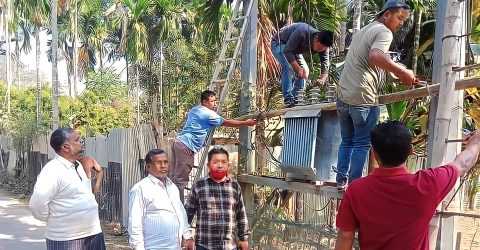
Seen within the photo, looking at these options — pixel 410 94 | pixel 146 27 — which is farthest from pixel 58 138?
pixel 146 27

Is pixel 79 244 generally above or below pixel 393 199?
below

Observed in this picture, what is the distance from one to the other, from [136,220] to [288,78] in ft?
9.15

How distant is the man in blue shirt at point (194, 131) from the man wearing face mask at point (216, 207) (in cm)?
156

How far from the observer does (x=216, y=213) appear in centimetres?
406

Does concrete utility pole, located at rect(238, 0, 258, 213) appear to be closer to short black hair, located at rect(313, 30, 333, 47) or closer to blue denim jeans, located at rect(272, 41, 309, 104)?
blue denim jeans, located at rect(272, 41, 309, 104)

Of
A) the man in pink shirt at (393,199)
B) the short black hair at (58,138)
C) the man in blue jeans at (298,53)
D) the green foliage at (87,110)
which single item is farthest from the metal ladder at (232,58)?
the green foliage at (87,110)

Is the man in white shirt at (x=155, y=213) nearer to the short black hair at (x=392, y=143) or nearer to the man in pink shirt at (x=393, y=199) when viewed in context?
the man in pink shirt at (x=393, y=199)

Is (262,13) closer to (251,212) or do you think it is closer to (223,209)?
(251,212)

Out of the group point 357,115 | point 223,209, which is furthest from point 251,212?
point 357,115

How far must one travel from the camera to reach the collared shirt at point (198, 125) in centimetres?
589

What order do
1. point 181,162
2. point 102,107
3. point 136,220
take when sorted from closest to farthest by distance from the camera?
1. point 136,220
2. point 181,162
3. point 102,107

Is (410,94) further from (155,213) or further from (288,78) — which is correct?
(288,78)

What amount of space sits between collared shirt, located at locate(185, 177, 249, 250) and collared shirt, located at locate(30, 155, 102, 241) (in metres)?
0.84

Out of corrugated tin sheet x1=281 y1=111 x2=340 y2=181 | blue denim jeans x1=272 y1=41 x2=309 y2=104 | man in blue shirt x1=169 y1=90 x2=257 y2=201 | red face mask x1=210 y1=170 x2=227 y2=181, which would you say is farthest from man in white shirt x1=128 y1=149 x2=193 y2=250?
blue denim jeans x1=272 y1=41 x2=309 y2=104
